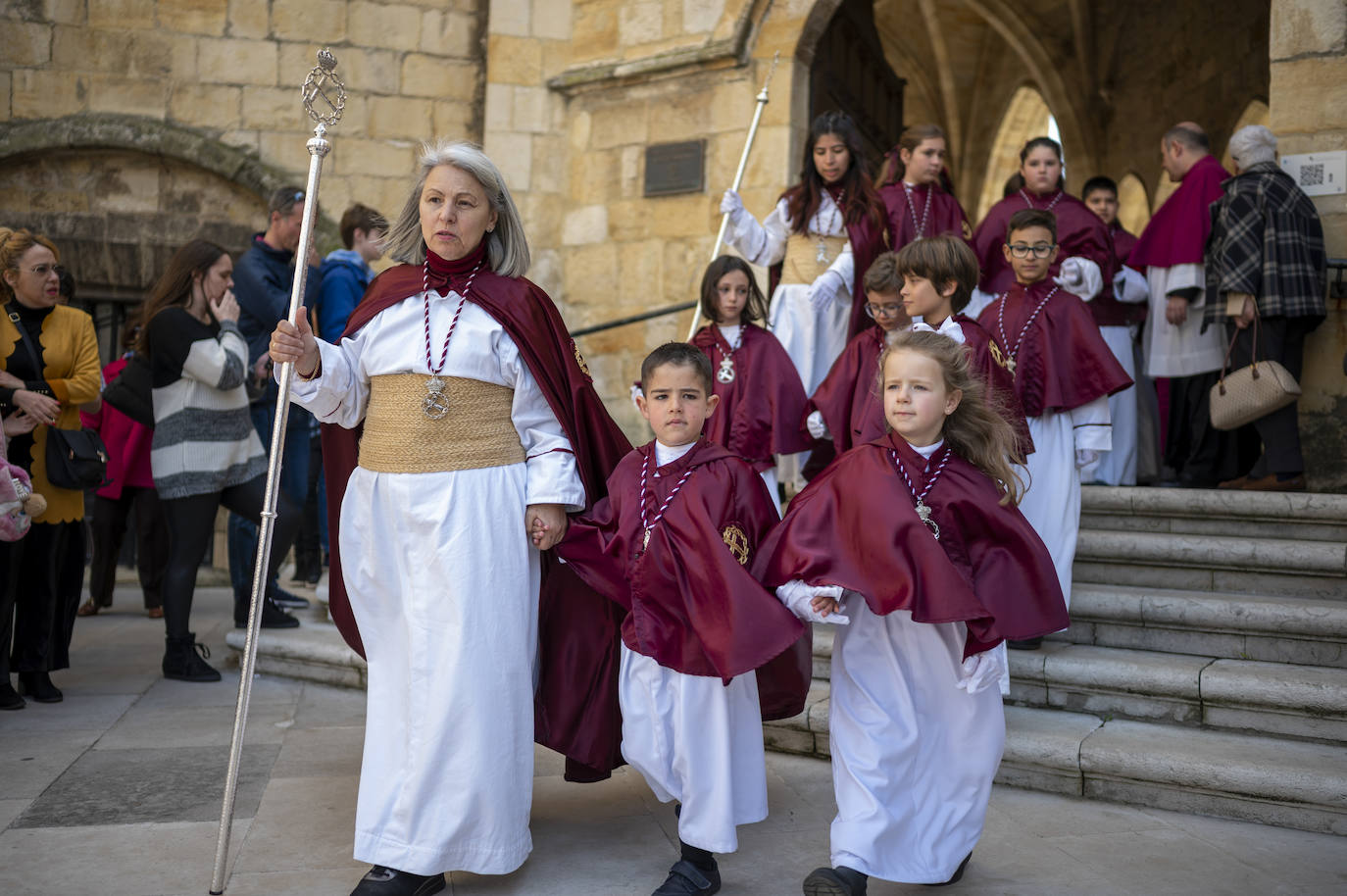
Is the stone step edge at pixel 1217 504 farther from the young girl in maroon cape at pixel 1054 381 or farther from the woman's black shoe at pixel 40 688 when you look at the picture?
the woman's black shoe at pixel 40 688

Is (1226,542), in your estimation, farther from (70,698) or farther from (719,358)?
(70,698)

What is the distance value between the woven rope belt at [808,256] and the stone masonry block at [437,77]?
3.84 meters

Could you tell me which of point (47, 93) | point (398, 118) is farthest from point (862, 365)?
point (47, 93)

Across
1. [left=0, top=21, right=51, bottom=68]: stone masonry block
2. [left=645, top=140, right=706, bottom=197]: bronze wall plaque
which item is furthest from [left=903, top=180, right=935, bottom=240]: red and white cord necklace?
[left=0, top=21, right=51, bottom=68]: stone masonry block

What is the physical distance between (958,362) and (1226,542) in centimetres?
238

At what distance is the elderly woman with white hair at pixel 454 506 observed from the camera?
3.05 metres

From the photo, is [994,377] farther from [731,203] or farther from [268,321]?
[268,321]

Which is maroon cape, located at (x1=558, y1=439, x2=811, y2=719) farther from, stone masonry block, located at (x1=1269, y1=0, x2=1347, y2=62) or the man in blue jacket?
stone masonry block, located at (x1=1269, y1=0, x2=1347, y2=62)

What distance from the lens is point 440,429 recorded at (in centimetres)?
320

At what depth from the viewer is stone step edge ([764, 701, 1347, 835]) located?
352 centimetres

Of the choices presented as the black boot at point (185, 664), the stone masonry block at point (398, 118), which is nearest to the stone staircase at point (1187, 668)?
the black boot at point (185, 664)

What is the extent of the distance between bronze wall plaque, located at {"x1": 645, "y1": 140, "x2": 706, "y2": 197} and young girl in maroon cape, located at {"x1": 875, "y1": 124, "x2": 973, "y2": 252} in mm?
2277

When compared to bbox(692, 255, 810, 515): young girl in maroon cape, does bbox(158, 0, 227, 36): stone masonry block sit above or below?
above

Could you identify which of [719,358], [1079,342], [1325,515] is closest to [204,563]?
[719,358]
